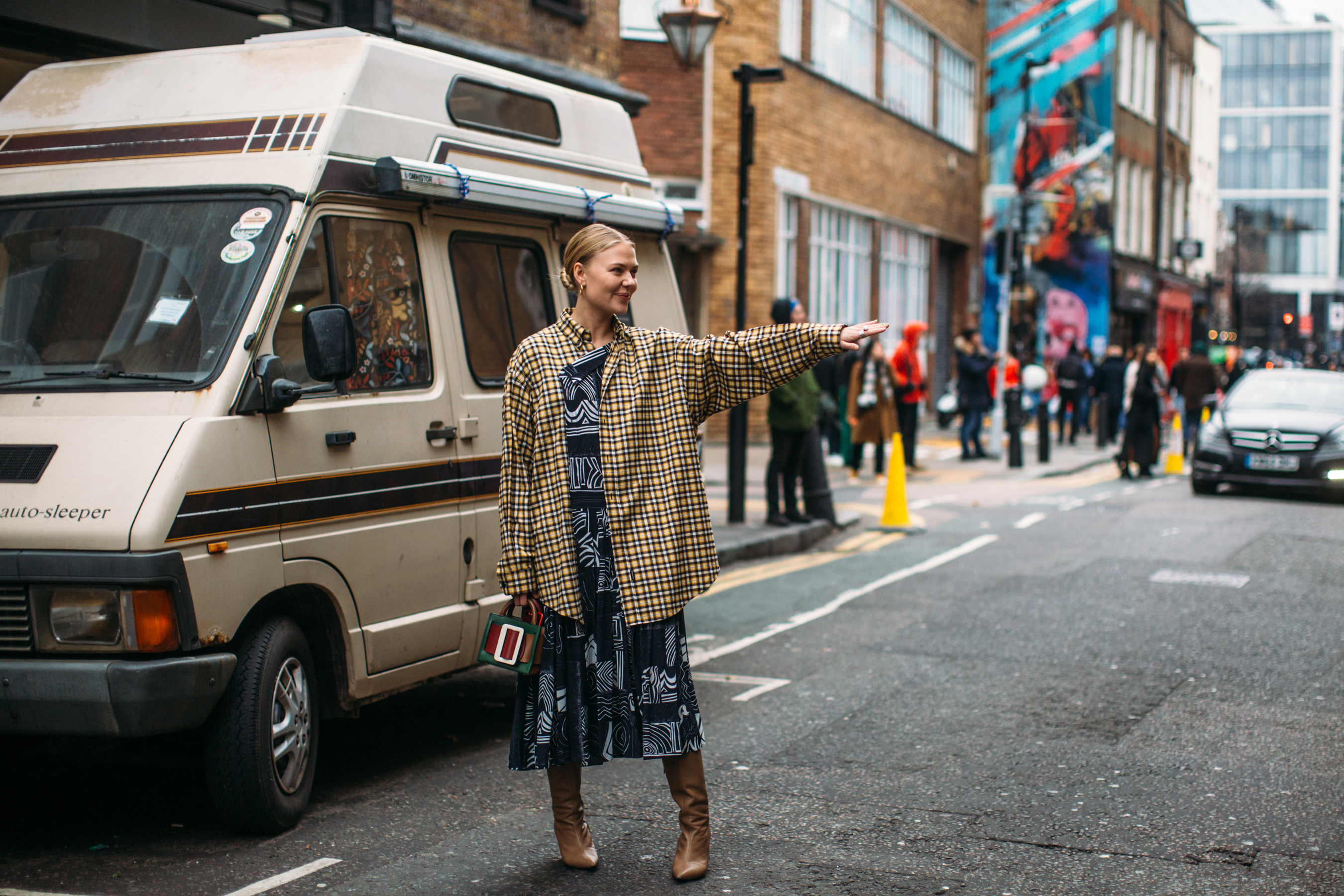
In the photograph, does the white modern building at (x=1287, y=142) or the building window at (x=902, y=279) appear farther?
the white modern building at (x=1287, y=142)

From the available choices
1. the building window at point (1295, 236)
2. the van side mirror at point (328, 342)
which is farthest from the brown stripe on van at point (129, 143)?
the building window at point (1295, 236)

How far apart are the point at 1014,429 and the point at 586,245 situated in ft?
53.7

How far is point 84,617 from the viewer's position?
14.4 ft

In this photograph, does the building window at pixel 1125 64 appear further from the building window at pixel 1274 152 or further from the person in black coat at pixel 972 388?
the building window at pixel 1274 152

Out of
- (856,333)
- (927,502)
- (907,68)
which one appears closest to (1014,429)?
(927,502)

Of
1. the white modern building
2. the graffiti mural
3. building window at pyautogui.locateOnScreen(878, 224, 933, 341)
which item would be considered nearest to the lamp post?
building window at pyautogui.locateOnScreen(878, 224, 933, 341)

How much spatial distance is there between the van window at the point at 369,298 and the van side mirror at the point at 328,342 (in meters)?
0.20

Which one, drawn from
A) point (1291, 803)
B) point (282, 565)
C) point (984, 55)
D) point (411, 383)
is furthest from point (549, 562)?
point (984, 55)

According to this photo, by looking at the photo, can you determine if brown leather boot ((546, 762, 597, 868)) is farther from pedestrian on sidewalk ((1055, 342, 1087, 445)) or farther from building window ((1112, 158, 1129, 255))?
building window ((1112, 158, 1129, 255))

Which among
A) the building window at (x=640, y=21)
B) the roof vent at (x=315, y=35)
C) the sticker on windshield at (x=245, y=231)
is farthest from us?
the building window at (x=640, y=21)

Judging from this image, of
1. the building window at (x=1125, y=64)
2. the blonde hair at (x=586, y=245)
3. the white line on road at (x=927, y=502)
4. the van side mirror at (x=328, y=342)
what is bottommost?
the white line on road at (x=927, y=502)

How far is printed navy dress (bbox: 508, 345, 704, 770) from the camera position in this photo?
14.1 ft

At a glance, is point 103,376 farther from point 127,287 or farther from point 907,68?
point 907,68

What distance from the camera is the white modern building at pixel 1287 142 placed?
10700cm
